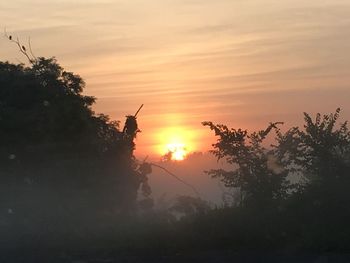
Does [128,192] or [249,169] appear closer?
[249,169]

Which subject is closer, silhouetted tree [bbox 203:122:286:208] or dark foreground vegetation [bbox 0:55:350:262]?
dark foreground vegetation [bbox 0:55:350:262]

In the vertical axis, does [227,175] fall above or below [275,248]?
above

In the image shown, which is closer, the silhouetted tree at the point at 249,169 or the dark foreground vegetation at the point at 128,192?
the dark foreground vegetation at the point at 128,192

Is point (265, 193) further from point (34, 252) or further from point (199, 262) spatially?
point (34, 252)

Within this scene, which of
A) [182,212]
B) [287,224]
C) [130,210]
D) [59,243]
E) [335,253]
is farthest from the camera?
[130,210]

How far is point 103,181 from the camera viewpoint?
2350cm

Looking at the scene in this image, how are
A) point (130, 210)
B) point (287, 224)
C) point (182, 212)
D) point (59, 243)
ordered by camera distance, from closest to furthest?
point (287, 224) → point (59, 243) → point (182, 212) → point (130, 210)

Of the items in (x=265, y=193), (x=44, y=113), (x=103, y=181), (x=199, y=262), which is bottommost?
(x=199, y=262)

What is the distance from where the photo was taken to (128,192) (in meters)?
24.9

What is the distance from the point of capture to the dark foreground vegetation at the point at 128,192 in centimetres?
1441

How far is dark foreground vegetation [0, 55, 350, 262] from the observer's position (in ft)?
47.3

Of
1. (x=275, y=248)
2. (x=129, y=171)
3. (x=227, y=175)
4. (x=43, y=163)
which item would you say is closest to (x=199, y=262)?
Result: (x=275, y=248)

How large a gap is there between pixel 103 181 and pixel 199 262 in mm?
10681

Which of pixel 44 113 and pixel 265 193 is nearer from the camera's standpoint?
pixel 265 193
